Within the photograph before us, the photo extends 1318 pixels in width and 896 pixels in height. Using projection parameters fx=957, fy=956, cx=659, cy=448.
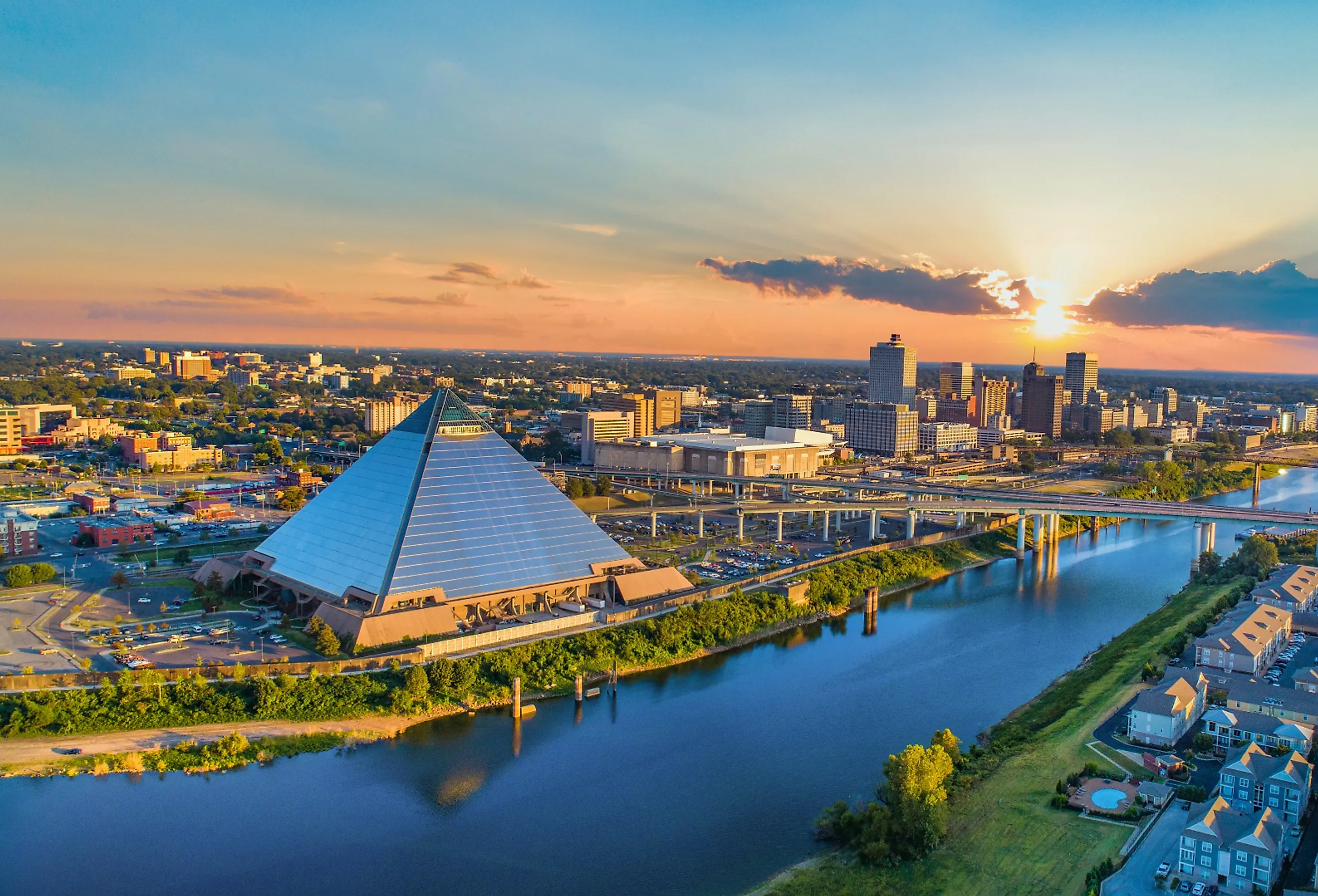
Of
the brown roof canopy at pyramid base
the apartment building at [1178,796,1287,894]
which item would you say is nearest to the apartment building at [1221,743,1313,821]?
the apartment building at [1178,796,1287,894]

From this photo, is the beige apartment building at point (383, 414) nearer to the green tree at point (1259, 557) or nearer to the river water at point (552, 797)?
the river water at point (552, 797)

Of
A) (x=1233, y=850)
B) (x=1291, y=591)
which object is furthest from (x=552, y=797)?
(x=1291, y=591)

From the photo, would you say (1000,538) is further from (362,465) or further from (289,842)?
(289,842)

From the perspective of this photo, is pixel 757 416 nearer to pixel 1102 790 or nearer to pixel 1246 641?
pixel 1246 641

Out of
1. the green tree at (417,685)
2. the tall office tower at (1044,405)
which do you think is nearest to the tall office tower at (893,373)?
the tall office tower at (1044,405)

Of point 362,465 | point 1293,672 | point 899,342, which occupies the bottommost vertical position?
point 1293,672

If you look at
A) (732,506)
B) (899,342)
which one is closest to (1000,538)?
(732,506)
